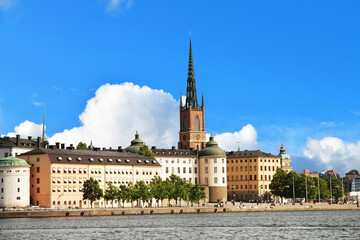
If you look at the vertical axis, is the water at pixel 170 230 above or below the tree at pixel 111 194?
below

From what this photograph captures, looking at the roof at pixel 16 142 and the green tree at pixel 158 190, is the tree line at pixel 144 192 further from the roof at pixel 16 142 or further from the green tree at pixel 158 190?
the roof at pixel 16 142

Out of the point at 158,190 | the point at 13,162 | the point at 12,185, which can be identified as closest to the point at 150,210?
the point at 158,190

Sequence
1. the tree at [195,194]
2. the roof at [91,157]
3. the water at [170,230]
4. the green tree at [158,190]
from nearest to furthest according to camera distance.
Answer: the water at [170,230], the roof at [91,157], the green tree at [158,190], the tree at [195,194]

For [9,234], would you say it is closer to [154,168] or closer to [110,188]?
[110,188]

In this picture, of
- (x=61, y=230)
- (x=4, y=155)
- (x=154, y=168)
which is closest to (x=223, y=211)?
(x=154, y=168)

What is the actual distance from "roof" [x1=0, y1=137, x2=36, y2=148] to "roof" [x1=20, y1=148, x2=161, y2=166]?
17.0m

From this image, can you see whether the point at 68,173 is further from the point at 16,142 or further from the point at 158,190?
the point at 16,142

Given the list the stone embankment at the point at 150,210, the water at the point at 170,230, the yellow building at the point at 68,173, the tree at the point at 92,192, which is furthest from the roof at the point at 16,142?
the water at the point at 170,230

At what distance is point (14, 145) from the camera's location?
171 meters

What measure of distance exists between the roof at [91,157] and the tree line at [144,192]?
240 inches

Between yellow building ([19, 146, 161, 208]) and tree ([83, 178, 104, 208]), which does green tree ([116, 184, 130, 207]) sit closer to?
tree ([83, 178, 104, 208])

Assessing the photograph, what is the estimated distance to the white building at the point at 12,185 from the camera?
143 metres

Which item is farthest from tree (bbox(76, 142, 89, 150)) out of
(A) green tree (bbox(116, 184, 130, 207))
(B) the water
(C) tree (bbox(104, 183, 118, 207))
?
(B) the water

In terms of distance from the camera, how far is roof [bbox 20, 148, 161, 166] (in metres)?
152
